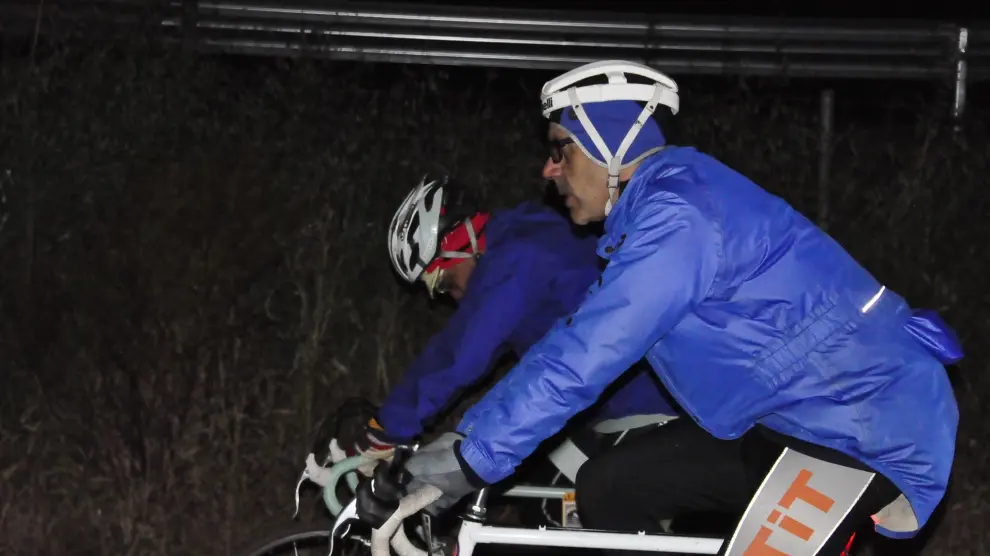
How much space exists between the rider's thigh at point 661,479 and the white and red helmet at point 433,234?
3.85 feet

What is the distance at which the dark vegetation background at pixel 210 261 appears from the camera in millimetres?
5094

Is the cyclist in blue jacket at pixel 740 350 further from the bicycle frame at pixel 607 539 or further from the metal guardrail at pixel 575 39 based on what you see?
the metal guardrail at pixel 575 39

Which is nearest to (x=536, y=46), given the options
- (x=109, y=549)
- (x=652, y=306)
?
(x=652, y=306)

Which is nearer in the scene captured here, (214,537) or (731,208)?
(731,208)

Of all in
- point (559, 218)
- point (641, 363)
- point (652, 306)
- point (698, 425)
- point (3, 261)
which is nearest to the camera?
point (652, 306)

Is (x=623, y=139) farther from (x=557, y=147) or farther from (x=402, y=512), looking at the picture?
(x=402, y=512)

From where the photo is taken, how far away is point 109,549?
512cm

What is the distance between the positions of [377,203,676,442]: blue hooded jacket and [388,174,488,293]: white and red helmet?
0.22 meters

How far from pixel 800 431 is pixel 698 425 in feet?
1.21

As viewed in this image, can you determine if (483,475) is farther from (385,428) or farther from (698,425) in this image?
(385,428)

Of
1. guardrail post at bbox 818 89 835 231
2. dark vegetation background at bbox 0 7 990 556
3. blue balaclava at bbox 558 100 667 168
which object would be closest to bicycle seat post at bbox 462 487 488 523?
blue balaclava at bbox 558 100 667 168

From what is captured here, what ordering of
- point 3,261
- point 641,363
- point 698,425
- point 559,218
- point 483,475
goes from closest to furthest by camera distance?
point 483,475 < point 698,425 < point 641,363 < point 559,218 < point 3,261

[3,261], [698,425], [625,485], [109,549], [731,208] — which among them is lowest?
[109,549]

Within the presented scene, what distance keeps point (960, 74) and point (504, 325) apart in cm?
301
